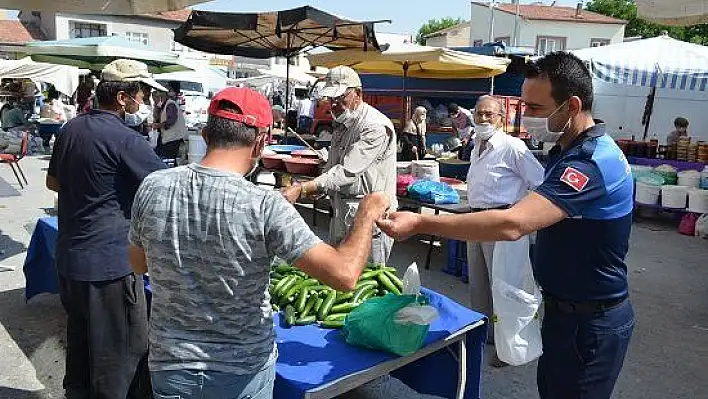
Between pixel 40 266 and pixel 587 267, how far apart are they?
14.4 ft

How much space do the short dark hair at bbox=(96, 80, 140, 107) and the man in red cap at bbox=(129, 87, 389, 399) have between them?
57.2 inches

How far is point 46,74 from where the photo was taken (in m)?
17.7

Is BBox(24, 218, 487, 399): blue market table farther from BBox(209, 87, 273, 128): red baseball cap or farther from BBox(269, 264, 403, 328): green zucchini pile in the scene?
BBox(209, 87, 273, 128): red baseball cap

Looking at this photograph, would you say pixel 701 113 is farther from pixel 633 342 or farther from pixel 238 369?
pixel 238 369

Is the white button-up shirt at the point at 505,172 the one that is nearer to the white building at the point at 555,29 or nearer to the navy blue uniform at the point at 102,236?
the navy blue uniform at the point at 102,236

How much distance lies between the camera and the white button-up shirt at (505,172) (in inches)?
159

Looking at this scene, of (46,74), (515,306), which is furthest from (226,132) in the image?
(46,74)

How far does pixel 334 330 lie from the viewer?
8.90ft

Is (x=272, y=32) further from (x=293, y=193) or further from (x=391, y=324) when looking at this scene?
(x=391, y=324)

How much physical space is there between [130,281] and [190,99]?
2453 centimetres

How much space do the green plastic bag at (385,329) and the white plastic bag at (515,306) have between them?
82cm

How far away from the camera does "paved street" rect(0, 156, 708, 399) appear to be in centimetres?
388

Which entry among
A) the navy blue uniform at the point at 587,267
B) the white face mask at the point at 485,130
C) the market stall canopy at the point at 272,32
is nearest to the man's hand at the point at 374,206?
the navy blue uniform at the point at 587,267

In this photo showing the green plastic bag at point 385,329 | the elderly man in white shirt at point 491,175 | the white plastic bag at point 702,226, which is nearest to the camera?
the green plastic bag at point 385,329
